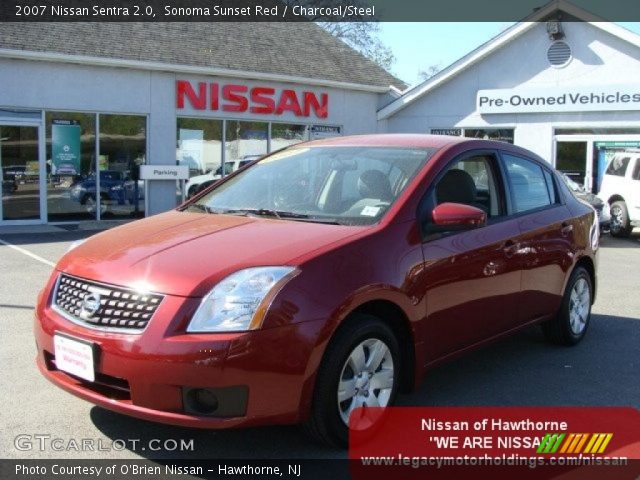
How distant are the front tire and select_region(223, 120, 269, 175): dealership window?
14.5 metres

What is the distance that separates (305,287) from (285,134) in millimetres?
16436

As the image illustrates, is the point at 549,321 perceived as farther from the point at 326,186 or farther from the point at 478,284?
the point at 326,186

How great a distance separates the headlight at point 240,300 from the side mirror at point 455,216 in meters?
1.09

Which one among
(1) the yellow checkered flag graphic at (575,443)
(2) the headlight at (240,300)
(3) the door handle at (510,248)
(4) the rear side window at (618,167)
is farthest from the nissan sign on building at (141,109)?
(1) the yellow checkered flag graphic at (575,443)

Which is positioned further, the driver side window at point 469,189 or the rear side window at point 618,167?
the rear side window at point 618,167

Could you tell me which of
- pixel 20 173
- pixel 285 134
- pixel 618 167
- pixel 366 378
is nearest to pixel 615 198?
pixel 618 167

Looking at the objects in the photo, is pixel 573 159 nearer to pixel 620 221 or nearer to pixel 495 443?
pixel 620 221

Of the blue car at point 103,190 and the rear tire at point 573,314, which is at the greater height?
the blue car at point 103,190

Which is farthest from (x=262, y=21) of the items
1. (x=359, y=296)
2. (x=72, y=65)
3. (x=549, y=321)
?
(x=359, y=296)

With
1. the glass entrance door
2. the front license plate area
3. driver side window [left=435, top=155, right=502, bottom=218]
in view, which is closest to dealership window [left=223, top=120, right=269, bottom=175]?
the glass entrance door

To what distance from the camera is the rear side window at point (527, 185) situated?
5094 millimetres

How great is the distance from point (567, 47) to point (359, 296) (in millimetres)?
17124

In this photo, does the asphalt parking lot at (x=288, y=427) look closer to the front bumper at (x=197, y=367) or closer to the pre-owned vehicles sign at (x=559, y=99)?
the front bumper at (x=197, y=367)

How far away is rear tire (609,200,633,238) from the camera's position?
48.2 ft
